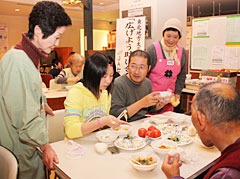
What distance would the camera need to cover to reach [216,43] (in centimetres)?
482

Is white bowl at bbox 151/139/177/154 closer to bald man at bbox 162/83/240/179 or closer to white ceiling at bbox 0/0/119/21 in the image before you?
bald man at bbox 162/83/240/179

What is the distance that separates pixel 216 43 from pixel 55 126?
13.3 feet

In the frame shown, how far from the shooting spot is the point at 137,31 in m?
3.45

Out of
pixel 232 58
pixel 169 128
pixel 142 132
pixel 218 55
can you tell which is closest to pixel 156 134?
pixel 142 132

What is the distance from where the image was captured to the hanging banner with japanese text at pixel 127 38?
3.41m

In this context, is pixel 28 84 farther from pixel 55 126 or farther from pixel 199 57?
pixel 199 57

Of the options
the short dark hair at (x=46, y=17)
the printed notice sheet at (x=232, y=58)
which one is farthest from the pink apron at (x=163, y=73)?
the printed notice sheet at (x=232, y=58)

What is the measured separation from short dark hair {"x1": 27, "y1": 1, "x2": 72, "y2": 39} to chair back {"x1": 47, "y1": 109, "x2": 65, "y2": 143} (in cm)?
87

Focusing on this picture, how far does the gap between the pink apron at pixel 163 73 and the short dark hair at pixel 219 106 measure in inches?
72.1

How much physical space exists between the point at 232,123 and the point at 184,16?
9.90 feet

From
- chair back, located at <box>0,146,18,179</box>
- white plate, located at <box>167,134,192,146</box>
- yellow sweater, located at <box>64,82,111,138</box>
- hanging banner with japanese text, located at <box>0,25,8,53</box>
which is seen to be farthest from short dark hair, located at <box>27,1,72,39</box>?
hanging banner with japanese text, located at <box>0,25,8,53</box>

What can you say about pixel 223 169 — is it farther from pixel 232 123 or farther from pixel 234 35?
pixel 234 35

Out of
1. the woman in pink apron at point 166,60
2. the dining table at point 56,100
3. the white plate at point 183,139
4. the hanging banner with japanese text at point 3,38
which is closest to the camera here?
the white plate at point 183,139

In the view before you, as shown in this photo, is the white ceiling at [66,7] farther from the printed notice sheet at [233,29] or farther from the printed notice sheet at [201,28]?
the printed notice sheet at [233,29]
